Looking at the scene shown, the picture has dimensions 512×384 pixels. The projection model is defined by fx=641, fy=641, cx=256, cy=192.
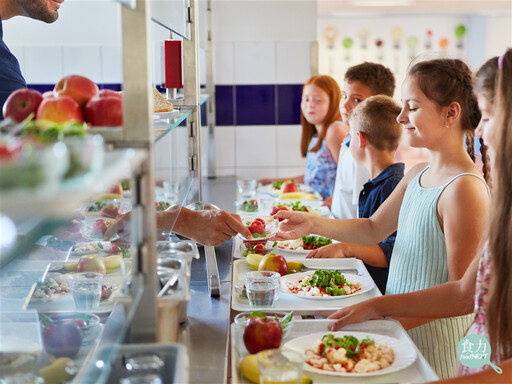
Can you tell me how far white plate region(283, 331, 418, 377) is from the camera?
1.31 meters

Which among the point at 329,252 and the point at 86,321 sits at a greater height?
the point at 86,321

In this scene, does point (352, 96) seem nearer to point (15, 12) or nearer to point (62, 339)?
point (15, 12)

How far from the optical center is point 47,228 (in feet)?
2.37

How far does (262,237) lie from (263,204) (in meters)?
0.95

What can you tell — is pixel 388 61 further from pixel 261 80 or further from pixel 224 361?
pixel 224 361

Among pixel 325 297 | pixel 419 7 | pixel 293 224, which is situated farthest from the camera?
pixel 419 7

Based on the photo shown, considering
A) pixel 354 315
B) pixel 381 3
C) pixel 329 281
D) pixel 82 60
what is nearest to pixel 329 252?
pixel 329 281

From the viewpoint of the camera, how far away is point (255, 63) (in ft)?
15.2

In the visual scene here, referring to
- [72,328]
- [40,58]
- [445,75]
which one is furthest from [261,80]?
A: [72,328]

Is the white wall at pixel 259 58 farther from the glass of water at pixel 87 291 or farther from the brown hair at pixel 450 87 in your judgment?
the glass of water at pixel 87 291

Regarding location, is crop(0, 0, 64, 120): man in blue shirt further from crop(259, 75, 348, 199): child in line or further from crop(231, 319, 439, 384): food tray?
crop(259, 75, 348, 199): child in line

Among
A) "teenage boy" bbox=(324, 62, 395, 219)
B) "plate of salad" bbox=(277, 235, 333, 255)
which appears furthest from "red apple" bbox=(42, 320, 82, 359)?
"teenage boy" bbox=(324, 62, 395, 219)

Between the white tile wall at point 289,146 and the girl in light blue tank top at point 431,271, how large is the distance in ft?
9.35

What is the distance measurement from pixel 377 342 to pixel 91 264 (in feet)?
2.24
